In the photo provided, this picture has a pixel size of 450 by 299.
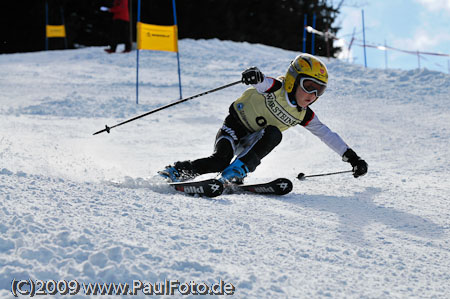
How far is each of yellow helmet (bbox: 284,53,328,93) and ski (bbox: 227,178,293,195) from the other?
31.0 inches

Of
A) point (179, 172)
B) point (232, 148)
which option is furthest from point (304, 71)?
point (179, 172)

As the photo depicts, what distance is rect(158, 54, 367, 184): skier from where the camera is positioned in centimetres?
360

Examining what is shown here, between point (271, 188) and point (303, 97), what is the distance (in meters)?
0.80

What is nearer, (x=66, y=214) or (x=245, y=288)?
(x=245, y=288)

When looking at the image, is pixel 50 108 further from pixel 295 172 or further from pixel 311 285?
pixel 311 285

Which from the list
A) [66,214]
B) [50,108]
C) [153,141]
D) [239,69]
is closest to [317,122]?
[66,214]

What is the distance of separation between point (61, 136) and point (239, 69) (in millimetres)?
6517

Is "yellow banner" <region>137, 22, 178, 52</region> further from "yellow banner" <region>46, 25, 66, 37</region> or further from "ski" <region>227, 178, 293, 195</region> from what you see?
"yellow banner" <region>46, 25, 66, 37</region>

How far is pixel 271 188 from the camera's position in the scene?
3.45m

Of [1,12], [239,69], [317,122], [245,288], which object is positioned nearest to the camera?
[245,288]

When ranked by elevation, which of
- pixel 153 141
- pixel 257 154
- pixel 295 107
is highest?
pixel 295 107

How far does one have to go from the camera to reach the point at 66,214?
87.1 inches

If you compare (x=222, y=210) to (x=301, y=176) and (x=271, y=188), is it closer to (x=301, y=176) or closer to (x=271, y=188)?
(x=271, y=188)

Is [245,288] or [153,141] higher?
[245,288]
